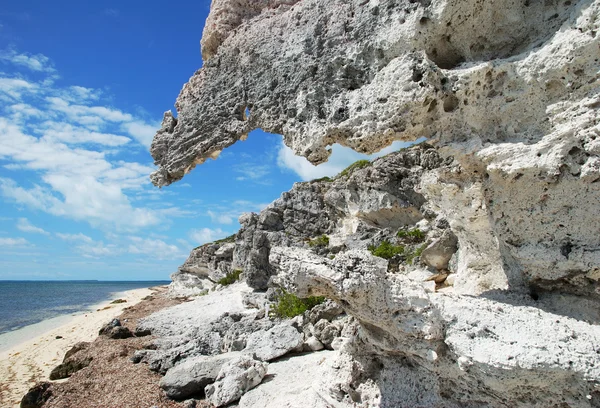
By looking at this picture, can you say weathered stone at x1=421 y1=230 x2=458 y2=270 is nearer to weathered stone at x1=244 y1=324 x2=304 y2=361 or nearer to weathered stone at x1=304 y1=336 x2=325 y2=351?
weathered stone at x1=304 y1=336 x2=325 y2=351

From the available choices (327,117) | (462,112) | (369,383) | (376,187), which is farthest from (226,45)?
(376,187)

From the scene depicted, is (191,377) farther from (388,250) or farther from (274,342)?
(388,250)

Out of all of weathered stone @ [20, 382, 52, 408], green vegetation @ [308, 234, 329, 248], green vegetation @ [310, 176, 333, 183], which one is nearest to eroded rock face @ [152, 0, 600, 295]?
weathered stone @ [20, 382, 52, 408]

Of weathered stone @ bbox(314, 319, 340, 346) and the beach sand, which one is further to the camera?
the beach sand

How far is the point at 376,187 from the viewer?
22.3 meters

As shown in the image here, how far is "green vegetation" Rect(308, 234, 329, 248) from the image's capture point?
906 inches

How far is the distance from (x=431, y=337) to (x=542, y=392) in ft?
4.34

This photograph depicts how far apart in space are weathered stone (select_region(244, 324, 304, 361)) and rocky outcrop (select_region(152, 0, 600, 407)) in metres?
2.53

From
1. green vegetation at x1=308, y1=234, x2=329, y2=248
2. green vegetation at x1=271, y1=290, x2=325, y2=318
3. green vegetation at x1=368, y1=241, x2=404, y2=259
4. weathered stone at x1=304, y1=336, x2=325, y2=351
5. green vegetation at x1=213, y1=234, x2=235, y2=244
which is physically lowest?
weathered stone at x1=304, y1=336, x2=325, y2=351

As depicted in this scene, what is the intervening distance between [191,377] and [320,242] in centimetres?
1645

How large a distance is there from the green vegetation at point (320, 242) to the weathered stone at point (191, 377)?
14.7 meters

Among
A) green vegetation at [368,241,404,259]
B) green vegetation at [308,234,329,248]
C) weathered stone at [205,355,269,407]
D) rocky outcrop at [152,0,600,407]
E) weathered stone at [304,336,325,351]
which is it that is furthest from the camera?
green vegetation at [308,234,329,248]

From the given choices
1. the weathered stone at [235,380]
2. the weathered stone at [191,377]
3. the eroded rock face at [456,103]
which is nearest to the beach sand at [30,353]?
the weathered stone at [191,377]

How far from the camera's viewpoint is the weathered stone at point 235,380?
7.06m
